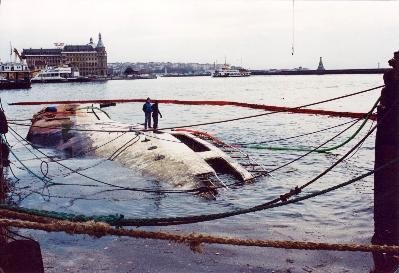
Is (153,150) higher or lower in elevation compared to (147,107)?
lower

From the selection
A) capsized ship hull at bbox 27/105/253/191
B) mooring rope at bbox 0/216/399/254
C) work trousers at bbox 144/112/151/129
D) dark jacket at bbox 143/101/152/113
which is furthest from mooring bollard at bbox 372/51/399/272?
work trousers at bbox 144/112/151/129

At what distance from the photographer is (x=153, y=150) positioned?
21.0 m

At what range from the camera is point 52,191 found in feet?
59.5

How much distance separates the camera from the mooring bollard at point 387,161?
7828 millimetres

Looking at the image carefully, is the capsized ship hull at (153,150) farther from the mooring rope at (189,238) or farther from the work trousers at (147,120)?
the mooring rope at (189,238)

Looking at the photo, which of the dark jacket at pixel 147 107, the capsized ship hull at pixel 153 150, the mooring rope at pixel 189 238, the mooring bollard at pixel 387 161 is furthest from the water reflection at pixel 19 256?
the dark jacket at pixel 147 107

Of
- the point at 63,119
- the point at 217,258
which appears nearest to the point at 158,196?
the point at 217,258

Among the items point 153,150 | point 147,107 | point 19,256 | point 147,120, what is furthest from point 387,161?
point 147,120

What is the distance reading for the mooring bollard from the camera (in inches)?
308

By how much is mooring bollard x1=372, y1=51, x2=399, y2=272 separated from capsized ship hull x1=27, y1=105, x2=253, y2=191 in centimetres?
506

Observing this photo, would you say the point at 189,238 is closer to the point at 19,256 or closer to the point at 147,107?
the point at 19,256

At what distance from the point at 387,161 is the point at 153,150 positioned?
14.2 meters

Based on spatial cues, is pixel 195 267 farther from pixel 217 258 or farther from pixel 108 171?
pixel 108 171

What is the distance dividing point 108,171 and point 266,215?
922cm
